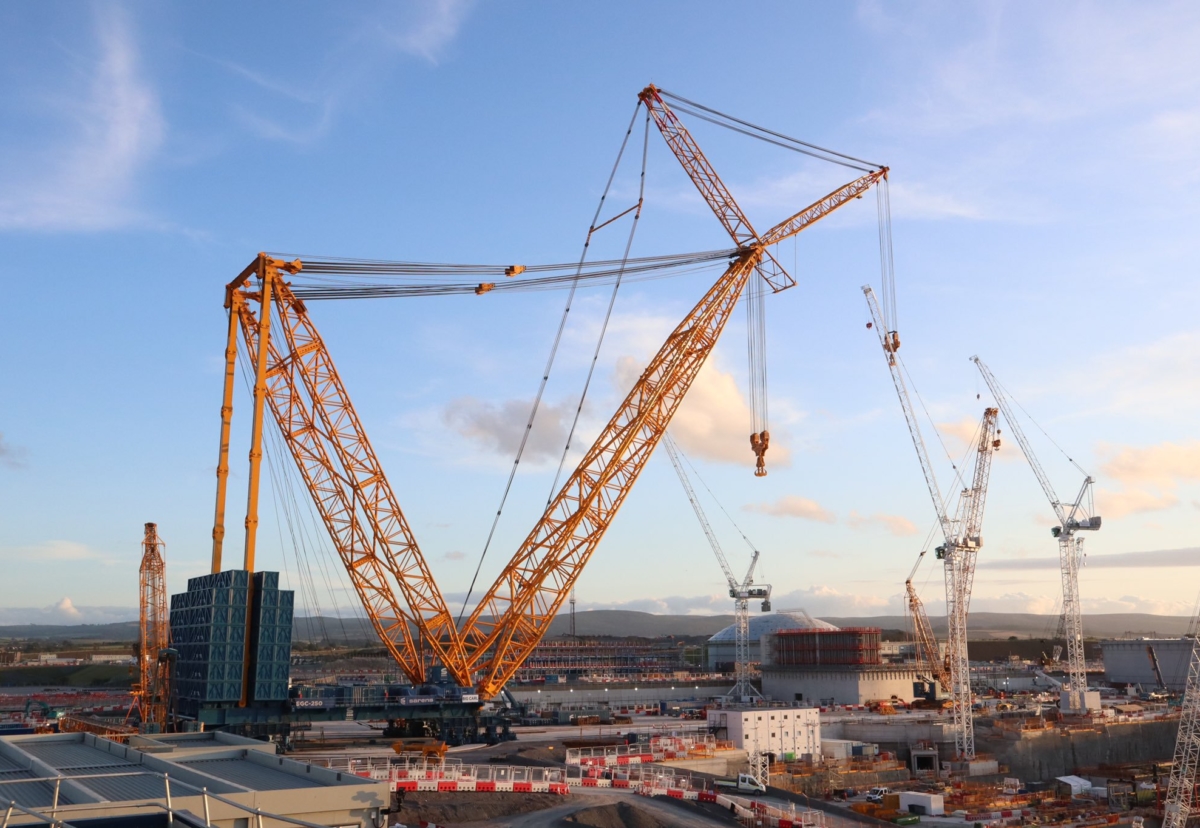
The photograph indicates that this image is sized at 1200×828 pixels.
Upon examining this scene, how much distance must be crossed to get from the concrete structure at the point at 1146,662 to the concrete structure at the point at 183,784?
152m

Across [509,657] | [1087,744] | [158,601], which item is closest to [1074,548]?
[1087,744]

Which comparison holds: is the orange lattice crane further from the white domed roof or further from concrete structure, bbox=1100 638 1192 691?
concrete structure, bbox=1100 638 1192 691

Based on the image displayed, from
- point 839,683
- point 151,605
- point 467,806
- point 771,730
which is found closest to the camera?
point 467,806

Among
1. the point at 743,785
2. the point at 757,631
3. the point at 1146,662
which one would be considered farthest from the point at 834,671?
the point at 743,785

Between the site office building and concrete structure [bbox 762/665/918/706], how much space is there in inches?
2005

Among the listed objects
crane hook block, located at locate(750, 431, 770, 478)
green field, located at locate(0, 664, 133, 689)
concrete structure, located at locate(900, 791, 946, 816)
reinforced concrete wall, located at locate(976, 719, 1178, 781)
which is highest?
crane hook block, located at locate(750, 431, 770, 478)

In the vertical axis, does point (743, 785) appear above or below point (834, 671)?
above

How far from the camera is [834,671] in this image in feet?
433

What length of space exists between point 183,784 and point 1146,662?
551 feet

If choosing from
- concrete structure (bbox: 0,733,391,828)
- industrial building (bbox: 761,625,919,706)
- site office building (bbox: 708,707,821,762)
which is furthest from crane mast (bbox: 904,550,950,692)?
concrete structure (bbox: 0,733,391,828)

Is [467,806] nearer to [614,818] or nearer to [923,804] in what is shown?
[614,818]

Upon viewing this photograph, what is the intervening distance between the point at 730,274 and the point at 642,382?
10795 millimetres

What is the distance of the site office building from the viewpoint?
7531 centimetres

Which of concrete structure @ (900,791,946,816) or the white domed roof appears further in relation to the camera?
the white domed roof
